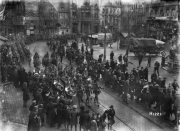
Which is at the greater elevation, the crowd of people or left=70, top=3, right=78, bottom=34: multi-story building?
left=70, top=3, right=78, bottom=34: multi-story building

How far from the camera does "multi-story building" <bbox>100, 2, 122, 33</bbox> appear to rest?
62406mm

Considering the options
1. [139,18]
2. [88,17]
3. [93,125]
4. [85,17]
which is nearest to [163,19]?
[139,18]

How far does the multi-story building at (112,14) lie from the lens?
6241 cm

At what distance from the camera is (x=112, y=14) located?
63.1m

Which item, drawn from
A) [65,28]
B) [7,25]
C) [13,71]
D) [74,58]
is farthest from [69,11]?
[13,71]

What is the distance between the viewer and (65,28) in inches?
2601

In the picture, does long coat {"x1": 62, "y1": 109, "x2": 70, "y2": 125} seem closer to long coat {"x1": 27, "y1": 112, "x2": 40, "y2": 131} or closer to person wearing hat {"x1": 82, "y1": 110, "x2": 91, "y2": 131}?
person wearing hat {"x1": 82, "y1": 110, "x2": 91, "y2": 131}

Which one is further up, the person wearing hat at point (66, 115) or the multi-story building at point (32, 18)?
the multi-story building at point (32, 18)

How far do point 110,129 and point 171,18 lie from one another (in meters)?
33.3

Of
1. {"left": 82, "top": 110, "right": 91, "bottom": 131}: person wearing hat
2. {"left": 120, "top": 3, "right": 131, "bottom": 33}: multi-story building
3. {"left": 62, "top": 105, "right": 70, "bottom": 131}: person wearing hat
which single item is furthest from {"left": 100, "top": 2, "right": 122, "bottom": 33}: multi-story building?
{"left": 82, "top": 110, "right": 91, "bottom": 131}: person wearing hat

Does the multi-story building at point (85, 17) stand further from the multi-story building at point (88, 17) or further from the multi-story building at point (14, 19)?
the multi-story building at point (14, 19)

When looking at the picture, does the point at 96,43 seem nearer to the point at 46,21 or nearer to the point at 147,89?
the point at 46,21

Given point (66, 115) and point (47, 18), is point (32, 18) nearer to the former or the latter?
point (47, 18)

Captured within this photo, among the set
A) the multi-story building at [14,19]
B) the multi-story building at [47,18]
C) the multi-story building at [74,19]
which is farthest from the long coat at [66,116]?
the multi-story building at [74,19]
